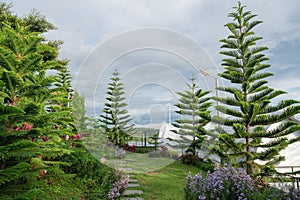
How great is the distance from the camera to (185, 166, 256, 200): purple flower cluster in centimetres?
288

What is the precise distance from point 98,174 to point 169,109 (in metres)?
7.20

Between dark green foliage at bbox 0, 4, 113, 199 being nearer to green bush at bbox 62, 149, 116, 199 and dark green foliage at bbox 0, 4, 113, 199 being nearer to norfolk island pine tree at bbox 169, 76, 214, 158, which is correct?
green bush at bbox 62, 149, 116, 199

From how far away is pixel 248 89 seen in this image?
6.91m

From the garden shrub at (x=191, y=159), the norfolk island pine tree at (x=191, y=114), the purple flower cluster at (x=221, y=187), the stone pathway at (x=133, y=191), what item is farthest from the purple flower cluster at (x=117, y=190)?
the norfolk island pine tree at (x=191, y=114)

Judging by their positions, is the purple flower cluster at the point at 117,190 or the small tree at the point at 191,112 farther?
the small tree at the point at 191,112

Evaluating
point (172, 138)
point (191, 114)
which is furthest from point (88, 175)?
point (172, 138)

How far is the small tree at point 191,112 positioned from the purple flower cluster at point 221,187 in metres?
7.57

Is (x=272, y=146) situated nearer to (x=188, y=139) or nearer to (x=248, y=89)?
(x=248, y=89)

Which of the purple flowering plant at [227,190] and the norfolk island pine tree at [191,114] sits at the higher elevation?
the norfolk island pine tree at [191,114]

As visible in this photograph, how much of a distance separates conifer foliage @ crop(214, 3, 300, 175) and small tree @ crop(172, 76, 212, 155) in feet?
11.5

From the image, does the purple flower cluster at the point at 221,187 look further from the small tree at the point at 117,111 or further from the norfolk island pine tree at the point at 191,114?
the small tree at the point at 117,111

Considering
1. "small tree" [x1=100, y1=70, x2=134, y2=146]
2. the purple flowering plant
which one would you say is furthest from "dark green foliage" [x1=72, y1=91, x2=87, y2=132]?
the purple flowering plant

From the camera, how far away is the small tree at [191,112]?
35.4 ft

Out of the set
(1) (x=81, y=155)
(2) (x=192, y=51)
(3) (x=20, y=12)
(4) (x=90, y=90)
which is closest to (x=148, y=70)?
(2) (x=192, y=51)
